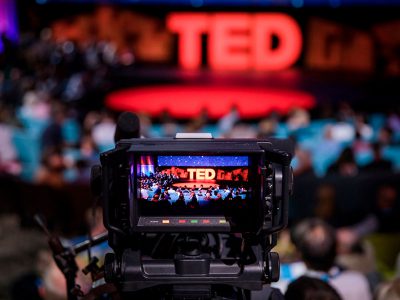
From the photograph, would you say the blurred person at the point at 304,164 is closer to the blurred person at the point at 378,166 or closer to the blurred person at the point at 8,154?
the blurred person at the point at 378,166

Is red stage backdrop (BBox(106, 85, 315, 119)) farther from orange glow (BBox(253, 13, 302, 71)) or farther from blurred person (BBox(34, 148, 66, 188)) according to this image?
blurred person (BBox(34, 148, 66, 188))

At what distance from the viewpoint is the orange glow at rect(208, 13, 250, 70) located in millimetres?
11266

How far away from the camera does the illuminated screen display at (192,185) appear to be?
4.85 ft

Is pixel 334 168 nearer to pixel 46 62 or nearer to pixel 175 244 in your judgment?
pixel 175 244

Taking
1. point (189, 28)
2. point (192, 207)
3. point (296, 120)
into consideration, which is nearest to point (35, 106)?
point (189, 28)

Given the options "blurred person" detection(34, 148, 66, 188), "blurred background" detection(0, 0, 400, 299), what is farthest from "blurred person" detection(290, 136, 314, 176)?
"blurred person" detection(34, 148, 66, 188)

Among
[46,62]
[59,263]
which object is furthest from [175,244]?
[46,62]

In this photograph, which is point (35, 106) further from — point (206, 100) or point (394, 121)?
point (394, 121)

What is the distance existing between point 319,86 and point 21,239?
329 inches

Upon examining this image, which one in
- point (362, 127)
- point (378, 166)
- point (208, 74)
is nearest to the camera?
point (378, 166)

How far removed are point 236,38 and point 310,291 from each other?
9.73m

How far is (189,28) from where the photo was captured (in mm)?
11336

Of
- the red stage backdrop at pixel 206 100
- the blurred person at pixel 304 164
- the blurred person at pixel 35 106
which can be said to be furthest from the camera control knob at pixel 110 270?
the red stage backdrop at pixel 206 100

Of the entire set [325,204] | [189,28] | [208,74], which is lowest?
[325,204]
